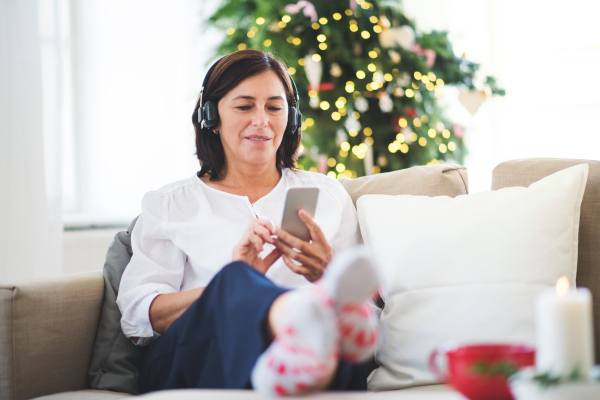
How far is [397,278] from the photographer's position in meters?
1.22

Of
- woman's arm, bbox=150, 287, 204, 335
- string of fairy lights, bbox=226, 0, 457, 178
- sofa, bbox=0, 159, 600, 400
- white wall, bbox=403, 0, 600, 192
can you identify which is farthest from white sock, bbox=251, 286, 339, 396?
white wall, bbox=403, 0, 600, 192

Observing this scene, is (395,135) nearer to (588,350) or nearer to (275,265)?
(275,265)

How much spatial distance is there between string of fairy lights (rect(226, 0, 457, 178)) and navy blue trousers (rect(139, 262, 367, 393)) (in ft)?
5.43

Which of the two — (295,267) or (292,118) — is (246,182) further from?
(295,267)

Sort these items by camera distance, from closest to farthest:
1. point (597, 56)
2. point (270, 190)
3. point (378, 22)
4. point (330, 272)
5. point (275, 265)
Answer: point (330, 272) < point (275, 265) < point (270, 190) < point (378, 22) < point (597, 56)

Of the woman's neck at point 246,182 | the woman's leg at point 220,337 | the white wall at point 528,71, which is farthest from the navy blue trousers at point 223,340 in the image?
the white wall at point 528,71

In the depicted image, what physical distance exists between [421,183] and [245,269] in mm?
719

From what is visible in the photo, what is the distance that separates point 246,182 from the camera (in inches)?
62.4

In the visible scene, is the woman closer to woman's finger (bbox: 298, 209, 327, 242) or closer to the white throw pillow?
woman's finger (bbox: 298, 209, 327, 242)

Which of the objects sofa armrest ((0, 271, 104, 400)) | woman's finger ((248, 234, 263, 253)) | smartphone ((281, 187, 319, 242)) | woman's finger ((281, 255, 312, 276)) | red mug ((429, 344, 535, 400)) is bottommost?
sofa armrest ((0, 271, 104, 400))

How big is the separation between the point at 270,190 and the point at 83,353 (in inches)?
25.5

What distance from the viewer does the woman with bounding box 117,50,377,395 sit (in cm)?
68

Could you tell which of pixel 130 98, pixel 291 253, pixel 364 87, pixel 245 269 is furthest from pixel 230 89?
pixel 130 98

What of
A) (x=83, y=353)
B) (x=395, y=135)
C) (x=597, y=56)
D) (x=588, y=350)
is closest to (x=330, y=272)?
(x=588, y=350)
